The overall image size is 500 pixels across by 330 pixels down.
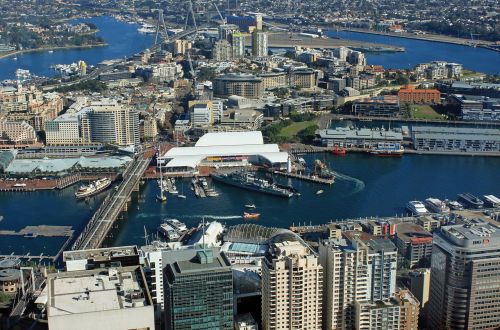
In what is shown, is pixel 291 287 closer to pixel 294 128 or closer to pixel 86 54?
pixel 294 128

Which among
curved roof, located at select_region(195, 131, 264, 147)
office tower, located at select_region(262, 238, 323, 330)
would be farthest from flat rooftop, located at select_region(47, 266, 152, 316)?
curved roof, located at select_region(195, 131, 264, 147)

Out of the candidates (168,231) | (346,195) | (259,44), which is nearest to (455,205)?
(346,195)

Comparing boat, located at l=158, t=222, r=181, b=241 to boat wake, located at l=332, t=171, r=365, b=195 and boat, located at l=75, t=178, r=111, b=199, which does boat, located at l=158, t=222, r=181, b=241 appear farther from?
boat wake, located at l=332, t=171, r=365, b=195

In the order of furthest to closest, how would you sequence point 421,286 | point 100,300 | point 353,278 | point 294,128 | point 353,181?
→ point 294,128
point 353,181
point 421,286
point 353,278
point 100,300

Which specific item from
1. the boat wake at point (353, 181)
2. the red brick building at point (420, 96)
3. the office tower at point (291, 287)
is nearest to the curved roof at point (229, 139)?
the boat wake at point (353, 181)

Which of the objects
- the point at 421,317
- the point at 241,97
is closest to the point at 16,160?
the point at 241,97

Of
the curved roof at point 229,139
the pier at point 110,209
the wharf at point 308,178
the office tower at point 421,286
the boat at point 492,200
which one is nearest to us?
the office tower at point 421,286

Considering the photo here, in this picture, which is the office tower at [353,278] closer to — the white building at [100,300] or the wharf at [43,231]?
the white building at [100,300]
